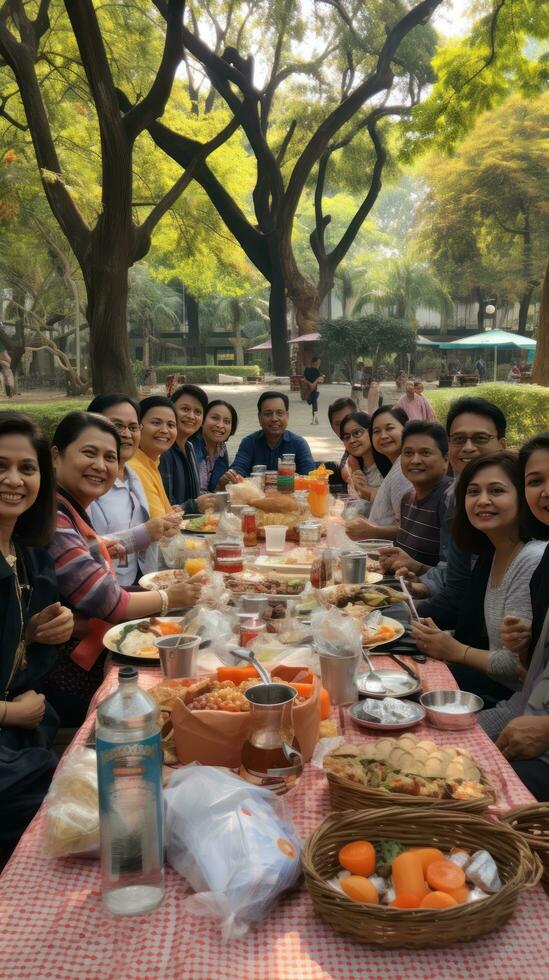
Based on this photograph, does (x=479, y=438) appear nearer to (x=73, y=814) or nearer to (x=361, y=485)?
(x=361, y=485)

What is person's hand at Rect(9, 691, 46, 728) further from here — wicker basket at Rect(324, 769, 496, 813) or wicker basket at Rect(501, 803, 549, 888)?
wicker basket at Rect(501, 803, 549, 888)

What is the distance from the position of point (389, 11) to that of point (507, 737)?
24030 mm

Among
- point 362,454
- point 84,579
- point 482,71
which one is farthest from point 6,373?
point 84,579

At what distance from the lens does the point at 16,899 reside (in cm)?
141

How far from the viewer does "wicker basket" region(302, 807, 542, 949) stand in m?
1.23

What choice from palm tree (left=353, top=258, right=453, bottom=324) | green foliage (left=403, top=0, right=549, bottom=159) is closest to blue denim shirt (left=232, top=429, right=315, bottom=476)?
green foliage (left=403, top=0, right=549, bottom=159)

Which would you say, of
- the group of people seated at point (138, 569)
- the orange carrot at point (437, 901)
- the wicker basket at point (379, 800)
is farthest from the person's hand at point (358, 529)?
the orange carrot at point (437, 901)

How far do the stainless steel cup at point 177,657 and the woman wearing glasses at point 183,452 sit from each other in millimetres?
3755

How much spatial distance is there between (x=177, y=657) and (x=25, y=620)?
2.40 feet

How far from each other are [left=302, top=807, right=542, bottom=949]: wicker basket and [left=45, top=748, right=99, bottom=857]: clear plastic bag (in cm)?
44

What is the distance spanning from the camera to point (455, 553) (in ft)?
12.4

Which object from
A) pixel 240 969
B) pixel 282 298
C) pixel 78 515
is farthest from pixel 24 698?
pixel 282 298

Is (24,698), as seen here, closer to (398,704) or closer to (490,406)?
(398,704)

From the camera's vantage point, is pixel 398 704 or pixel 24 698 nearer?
pixel 398 704
